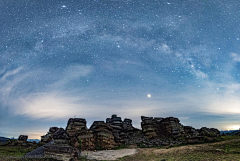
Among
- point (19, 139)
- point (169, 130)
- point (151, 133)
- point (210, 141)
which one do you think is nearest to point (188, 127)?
point (169, 130)

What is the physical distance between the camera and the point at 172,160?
14031 mm

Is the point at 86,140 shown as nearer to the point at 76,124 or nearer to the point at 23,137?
the point at 76,124

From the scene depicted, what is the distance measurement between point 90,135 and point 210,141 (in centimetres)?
1900

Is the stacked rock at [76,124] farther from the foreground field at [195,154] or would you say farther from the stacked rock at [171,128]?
the stacked rock at [171,128]

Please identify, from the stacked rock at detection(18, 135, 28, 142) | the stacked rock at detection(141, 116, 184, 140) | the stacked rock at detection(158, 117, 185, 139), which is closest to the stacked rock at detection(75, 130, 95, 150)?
the stacked rock at detection(141, 116, 184, 140)

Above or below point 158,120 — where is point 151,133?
below

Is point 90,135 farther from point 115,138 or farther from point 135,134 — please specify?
point 135,134

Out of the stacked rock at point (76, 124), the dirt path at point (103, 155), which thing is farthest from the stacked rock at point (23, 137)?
the dirt path at point (103, 155)

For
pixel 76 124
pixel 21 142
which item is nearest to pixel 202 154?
pixel 76 124

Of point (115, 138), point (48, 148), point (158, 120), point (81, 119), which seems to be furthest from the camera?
point (158, 120)

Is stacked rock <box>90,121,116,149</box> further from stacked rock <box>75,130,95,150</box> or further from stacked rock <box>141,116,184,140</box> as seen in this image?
stacked rock <box>141,116,184,140</box>

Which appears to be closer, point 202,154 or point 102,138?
point 202,154

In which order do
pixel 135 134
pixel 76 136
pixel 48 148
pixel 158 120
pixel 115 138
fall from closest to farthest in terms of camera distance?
pixel 48 148
pixel 76 136
pixel 115 138
pixel 135 134
pixel 158 120

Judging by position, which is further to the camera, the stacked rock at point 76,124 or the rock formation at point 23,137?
the rock formation at point 23,137
